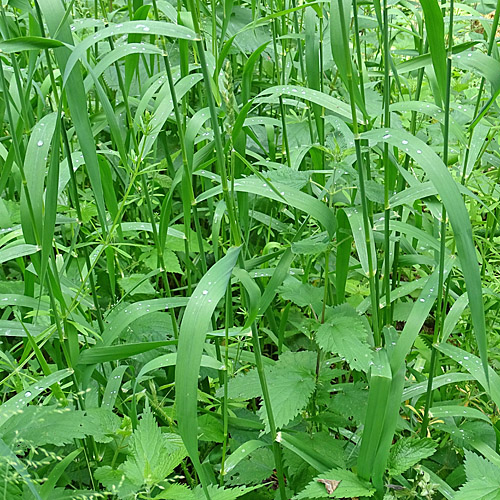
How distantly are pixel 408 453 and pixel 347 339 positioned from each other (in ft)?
0.78

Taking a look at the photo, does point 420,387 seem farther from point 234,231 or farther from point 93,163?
point 93,163

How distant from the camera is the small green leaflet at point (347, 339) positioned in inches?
39.2

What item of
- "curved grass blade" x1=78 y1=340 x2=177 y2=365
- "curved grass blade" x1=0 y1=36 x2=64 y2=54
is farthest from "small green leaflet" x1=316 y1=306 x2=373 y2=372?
"curved grass blade" x1=0 y1=36 x2=64 y2=54

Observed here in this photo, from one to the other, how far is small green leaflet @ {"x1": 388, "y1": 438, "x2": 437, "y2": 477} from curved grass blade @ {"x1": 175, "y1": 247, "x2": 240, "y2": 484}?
0.39 m

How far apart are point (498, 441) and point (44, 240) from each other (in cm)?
96

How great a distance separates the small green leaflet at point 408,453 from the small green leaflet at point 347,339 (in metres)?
0.20

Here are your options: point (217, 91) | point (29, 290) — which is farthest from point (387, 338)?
point (29, 290)

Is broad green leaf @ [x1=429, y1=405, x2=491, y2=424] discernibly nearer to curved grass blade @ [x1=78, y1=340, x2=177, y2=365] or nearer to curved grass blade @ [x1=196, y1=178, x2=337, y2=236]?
curved grass blade @ [x1=196, y1=178, x2=337, y2=236]

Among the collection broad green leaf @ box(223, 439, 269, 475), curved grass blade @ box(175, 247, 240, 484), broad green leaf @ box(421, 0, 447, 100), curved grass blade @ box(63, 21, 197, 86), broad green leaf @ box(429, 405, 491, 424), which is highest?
curved grass blade @ box(63, 21, 197, 86)

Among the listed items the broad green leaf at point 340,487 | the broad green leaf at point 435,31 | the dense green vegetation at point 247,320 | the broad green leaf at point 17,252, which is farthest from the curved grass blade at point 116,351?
the broad green leaf at point 435,31

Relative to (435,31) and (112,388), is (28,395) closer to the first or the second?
(112,388)

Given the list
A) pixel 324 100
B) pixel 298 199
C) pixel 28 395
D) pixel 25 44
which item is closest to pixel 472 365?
pixel 298 199

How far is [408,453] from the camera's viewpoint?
41.6 inches

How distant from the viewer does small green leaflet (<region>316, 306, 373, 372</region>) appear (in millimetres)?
996
